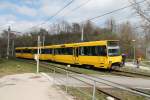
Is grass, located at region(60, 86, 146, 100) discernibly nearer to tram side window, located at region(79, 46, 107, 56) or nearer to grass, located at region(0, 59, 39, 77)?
grass, located at region(0, 59, 39, 77)

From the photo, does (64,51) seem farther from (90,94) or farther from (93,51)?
(90,94)

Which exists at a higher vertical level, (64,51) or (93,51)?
(64,51)

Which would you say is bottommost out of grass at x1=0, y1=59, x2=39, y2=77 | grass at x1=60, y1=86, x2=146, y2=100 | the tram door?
grass at x1=60, y1=86, x2=146, y2=100

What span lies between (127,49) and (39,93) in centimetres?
7858

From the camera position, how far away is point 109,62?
110 ft

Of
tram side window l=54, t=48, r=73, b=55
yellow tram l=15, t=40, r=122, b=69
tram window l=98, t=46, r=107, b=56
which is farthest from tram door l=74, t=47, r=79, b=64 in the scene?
tram window l=98, t=46, r=107, b=56

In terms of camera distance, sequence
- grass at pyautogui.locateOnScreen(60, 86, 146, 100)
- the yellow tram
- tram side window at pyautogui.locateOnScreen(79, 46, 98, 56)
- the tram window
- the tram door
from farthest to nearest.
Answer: the tram door → tram side window at pyautogui.locateOnScreen(79, 46, 98, 56) → the yellow tram → the tram window → grass at pyautogui.locateOnScreen(60, 86, 146, 100)

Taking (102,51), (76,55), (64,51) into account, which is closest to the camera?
(102,51)

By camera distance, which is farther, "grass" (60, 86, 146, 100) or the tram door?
the tram door

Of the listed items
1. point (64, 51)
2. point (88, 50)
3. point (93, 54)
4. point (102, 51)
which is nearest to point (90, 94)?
point (102, 51)

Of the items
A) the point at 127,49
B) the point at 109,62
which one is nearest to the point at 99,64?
the point at 109,62

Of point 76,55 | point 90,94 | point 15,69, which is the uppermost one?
point 76,55

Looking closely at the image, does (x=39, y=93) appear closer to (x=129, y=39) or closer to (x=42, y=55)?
(x=42, y=55)

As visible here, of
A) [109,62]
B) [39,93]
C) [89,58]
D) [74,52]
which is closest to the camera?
[39,93]
